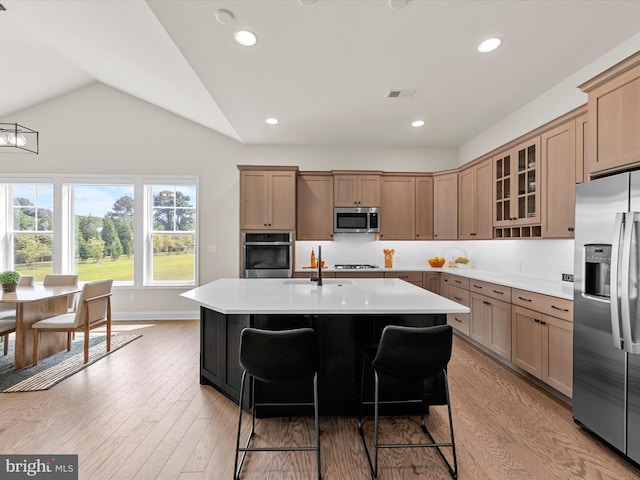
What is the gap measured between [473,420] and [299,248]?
144 inches

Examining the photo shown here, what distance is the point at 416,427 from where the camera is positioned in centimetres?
228

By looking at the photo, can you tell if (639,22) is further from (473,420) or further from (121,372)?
(121,372)

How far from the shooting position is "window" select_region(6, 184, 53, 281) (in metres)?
5.27

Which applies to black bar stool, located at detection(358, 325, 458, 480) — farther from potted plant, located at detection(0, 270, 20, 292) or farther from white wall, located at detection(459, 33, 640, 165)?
potted plant, located at detection(0, 270, 20, 292)

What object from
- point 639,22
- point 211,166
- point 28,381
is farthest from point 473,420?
point 211,166

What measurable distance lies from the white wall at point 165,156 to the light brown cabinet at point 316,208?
1.45ft

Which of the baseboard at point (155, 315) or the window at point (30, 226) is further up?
the window at point (30, 226)

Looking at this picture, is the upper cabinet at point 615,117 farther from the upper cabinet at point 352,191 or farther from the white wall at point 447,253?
the upper cabinet at point 352,191

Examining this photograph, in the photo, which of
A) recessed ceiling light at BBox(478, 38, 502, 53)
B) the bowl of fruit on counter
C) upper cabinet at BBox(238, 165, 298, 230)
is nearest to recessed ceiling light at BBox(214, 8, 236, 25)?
recessed ceiling light at BBox(478, 38, 502, 53)

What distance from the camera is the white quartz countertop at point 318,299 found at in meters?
2.01

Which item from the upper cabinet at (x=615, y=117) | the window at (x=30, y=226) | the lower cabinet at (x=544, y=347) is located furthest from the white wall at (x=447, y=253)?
the window at (x=30, y=226)

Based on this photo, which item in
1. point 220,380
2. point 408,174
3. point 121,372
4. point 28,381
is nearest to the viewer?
point 220,380

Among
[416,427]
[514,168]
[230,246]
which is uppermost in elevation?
[514,168]

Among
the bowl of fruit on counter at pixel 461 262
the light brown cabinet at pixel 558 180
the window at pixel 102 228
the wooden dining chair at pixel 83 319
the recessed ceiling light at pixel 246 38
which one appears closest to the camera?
the recessed ceiling light at pixel 246 38
